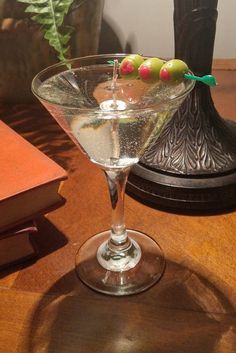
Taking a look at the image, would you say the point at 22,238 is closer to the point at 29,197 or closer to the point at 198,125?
the point at 29,197

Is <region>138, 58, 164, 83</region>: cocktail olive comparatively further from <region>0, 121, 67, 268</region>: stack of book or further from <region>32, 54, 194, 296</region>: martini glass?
<region>0, 121, 67, 268</region>: stack of book

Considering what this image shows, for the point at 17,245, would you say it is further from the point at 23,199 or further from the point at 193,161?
the point at 193,161

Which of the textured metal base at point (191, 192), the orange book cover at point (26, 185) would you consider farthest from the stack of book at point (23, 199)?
the textured metal base at point (191, 192)

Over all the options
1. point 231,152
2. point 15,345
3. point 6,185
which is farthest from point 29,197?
point 231,152

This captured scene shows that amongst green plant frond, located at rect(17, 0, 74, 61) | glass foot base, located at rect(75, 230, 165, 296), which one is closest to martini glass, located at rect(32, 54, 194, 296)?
glass foot base, located at rect(75, 230, 165, 296)

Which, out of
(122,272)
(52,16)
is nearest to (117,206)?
(122,272)

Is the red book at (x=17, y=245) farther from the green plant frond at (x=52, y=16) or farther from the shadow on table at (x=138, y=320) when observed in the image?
the green plant frond at (x=52, y=16)

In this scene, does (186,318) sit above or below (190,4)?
below
